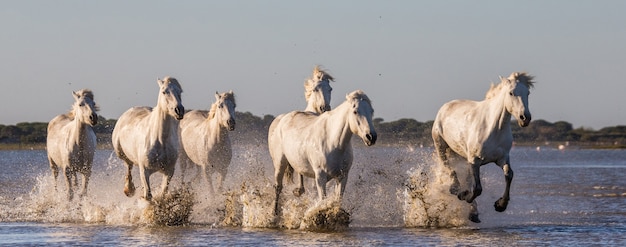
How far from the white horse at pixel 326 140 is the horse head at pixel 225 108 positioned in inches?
64.4

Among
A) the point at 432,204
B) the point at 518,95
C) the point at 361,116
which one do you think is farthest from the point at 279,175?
the point at 518,95

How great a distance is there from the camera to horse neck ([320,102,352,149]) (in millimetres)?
15602

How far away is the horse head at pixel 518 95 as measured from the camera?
15336 millimetres

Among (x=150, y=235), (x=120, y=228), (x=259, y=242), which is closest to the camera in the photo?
(x=259, y=242)

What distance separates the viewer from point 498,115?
52.1 ft

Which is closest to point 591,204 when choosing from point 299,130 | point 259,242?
point 299,130

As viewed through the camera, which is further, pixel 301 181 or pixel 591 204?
pixel 591 204

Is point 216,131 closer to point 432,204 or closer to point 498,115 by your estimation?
point 432,204

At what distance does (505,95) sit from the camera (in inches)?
620

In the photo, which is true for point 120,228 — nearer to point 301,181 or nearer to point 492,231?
point 301,181

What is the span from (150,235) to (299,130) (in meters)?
2.46

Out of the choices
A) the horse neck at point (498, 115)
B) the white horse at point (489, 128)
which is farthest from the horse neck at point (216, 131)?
the horse neck at point (498, 115)

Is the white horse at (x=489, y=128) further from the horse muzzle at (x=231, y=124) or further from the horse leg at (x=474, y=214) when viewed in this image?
the horse muzzle at (x=231, y=124)

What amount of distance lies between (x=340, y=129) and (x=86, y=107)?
5.27m
